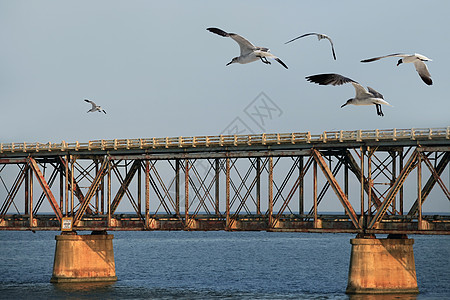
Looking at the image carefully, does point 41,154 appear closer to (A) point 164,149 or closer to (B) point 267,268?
(A) point 164,149

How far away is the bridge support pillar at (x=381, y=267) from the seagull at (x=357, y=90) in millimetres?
15854

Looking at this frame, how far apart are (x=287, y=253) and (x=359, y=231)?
95091 mm

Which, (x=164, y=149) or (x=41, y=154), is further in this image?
(x=41, y=154)

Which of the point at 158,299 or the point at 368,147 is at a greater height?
the point at 368,147

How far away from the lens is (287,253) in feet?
524

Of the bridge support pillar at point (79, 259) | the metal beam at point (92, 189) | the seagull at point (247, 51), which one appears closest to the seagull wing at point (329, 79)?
the seagull at point (247, 51)

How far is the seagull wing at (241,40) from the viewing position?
45681 mm

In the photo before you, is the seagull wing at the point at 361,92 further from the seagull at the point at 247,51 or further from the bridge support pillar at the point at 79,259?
the bridge support pillar at the point at 79,259

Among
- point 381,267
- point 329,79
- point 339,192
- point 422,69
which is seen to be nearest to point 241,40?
point 329,79

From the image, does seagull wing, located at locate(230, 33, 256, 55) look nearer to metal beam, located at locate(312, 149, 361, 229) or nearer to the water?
metal beam, located at locate(312, 149, 361, 229)

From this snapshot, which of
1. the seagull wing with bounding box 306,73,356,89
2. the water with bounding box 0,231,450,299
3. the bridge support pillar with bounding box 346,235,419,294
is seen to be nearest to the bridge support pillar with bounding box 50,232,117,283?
the water with bounding box 0,231,450,299

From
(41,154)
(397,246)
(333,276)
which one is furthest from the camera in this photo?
(333,276)

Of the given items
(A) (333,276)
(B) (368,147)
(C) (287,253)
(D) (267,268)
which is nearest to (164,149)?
(B) (368,147)

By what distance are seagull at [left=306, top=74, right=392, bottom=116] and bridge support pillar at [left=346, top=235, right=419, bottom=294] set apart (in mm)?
15854
